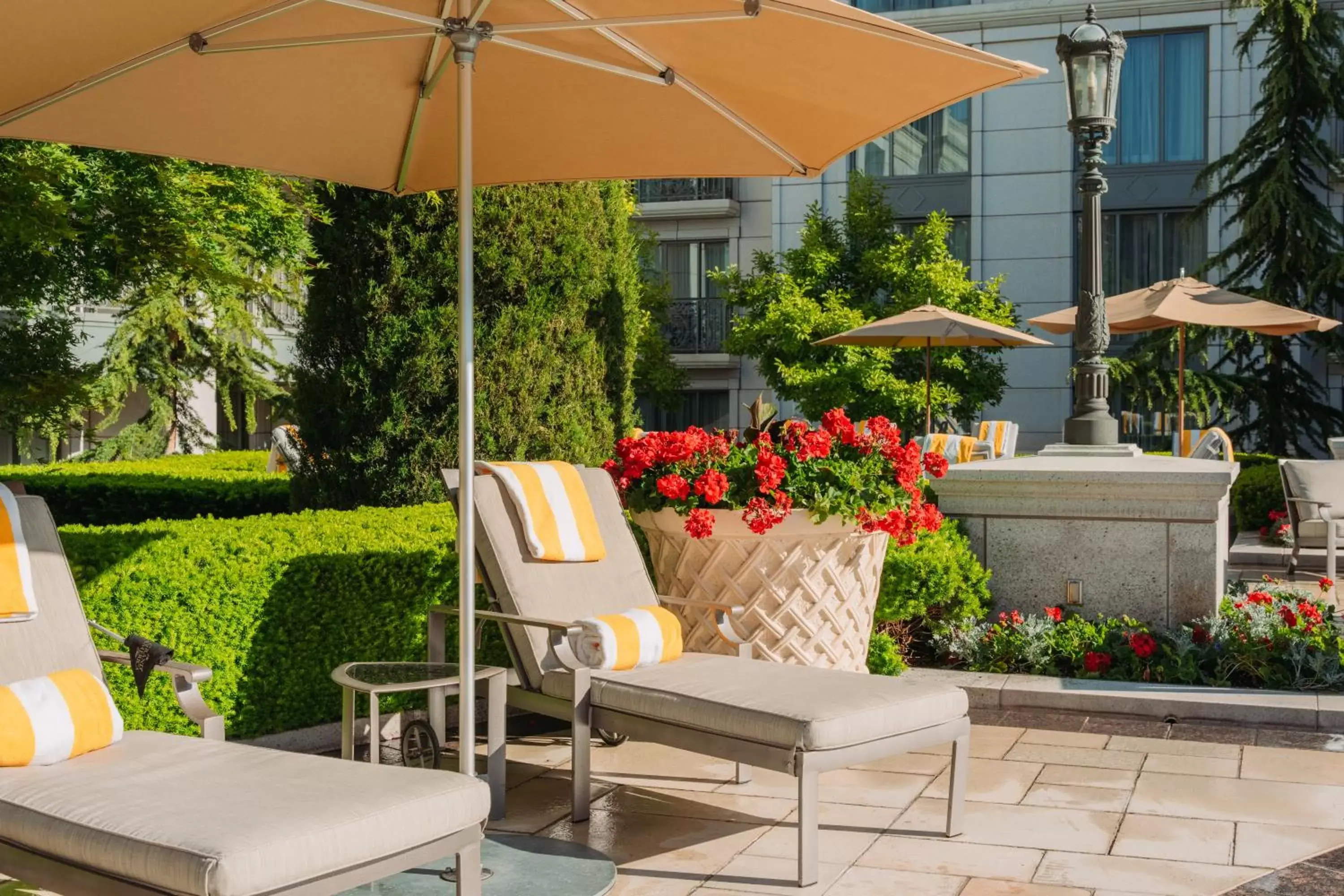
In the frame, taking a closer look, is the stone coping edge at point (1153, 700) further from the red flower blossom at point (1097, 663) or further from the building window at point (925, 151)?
the building window at point (925, 151)

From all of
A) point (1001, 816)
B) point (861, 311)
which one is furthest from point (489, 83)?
point (861, 311)

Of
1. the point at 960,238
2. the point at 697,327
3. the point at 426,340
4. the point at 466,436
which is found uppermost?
the point at 960,238

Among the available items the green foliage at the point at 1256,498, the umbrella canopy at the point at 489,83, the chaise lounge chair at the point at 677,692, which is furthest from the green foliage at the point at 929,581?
the green foliage at the point at 1256,498

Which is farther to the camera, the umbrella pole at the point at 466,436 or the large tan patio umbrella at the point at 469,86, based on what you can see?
the umbrella pole at the point at 466,436

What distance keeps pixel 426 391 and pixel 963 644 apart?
3.43m

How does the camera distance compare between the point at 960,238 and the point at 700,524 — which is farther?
the point at 960,238

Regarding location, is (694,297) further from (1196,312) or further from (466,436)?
(466,436)

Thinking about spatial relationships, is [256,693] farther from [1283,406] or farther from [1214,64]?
[1214,64]

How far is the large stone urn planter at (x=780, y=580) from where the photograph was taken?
647cm

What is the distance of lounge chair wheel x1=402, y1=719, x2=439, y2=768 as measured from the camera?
5023mm

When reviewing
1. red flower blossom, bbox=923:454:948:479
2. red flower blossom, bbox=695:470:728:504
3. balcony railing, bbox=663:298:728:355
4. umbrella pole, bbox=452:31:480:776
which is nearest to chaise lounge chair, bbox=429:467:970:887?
red flower blossom, bbox=695:470:728:504

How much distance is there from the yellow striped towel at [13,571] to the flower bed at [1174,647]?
16.5ft

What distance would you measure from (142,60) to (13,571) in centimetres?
176

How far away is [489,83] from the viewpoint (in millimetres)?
5242
